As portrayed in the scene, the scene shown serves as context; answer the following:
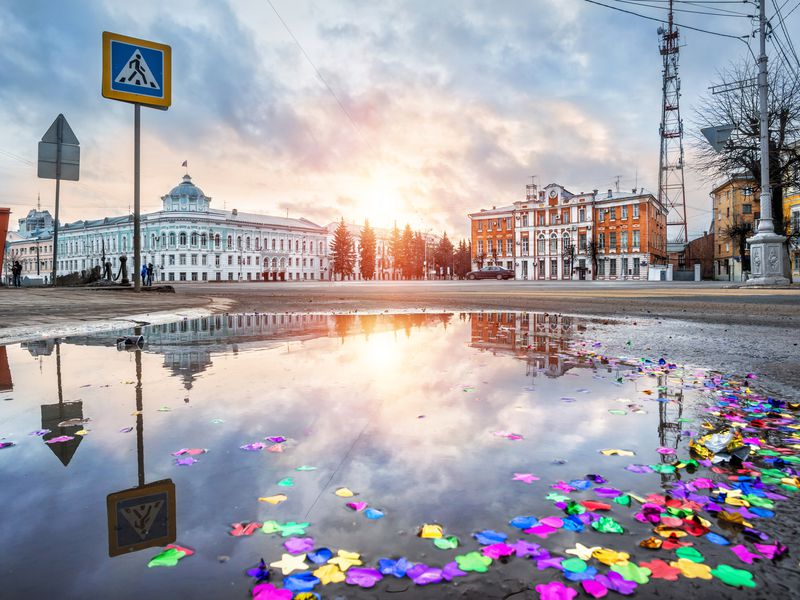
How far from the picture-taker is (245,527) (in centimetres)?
149

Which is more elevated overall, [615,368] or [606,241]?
[606,241]

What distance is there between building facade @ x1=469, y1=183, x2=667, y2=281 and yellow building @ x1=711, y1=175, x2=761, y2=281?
27.7 feet

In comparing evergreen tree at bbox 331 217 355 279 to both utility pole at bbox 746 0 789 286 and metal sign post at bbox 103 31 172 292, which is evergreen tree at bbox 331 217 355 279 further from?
metal sign post at bbox 103 31 172 292

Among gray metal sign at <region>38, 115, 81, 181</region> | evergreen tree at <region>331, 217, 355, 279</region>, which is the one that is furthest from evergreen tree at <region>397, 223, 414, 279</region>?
gray metal sign at <region>38, 115, 81, 181</region>

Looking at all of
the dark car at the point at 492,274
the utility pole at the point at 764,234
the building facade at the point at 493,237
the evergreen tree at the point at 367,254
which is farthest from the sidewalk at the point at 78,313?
the evergreen tree at the point at 367,254

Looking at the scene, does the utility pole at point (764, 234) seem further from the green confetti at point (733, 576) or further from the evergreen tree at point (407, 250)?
the evergreen tree at point (407, 250)

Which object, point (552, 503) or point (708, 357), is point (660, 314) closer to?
point (708, 357)

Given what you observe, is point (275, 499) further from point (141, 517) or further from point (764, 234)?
point (764, 234)

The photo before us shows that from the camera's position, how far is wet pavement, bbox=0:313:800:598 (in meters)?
1.29

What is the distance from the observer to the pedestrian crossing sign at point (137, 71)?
908 cm

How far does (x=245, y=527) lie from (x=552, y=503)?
98 centimetres

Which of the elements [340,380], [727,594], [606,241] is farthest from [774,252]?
[606,241]

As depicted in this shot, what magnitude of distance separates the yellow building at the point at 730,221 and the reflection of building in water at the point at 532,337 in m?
49.1

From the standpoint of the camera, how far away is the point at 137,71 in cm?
936
